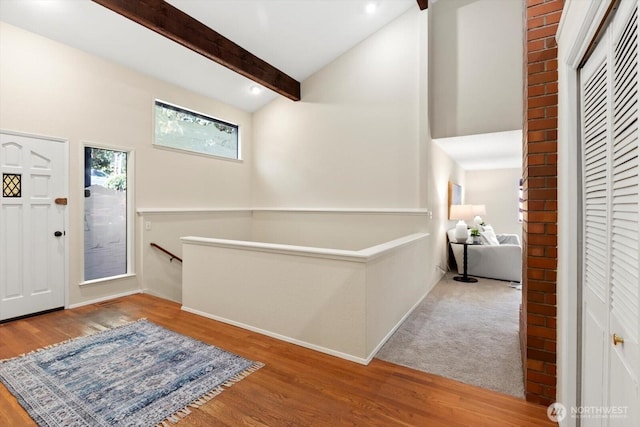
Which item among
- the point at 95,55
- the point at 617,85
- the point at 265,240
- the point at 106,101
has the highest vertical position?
the point at 95,55

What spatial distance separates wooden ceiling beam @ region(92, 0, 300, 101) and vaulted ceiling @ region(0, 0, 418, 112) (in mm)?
83

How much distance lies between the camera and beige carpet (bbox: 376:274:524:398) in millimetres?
2254

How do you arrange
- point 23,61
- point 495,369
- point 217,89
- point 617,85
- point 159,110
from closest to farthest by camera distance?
1. point 617,85
2. point 495,369
3. point 23,61
4. point 159,110
5. point 217,89

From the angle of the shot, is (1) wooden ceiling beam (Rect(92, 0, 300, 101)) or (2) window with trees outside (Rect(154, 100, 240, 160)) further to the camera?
(2) window with trees outside (Rect(154, 100, 240, 160))

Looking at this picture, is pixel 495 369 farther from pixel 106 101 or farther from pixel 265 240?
pixel 106 101

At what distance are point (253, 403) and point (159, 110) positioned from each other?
4207 millimetres

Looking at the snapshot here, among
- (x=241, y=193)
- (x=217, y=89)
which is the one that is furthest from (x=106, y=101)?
(x=241, y=193)

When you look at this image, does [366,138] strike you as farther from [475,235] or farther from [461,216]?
[475,235]

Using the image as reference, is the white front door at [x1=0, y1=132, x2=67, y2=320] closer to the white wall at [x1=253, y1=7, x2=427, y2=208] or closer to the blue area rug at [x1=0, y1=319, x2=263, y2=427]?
the blue area rug at [x1=0, y1=319, x2=263, y2=427]

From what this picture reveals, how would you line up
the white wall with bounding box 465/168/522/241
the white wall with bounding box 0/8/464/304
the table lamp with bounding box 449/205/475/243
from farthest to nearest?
the white wall with bounding box 465/168/522/241
the table lamp with bounding box 449/205/475/243
the white wall with bounding box 0/8/464/304

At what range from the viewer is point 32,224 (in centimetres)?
335

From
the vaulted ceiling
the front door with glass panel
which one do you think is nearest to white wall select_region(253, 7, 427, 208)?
the vaulted ceiling

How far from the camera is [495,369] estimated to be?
230 cm

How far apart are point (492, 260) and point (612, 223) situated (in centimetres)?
452
